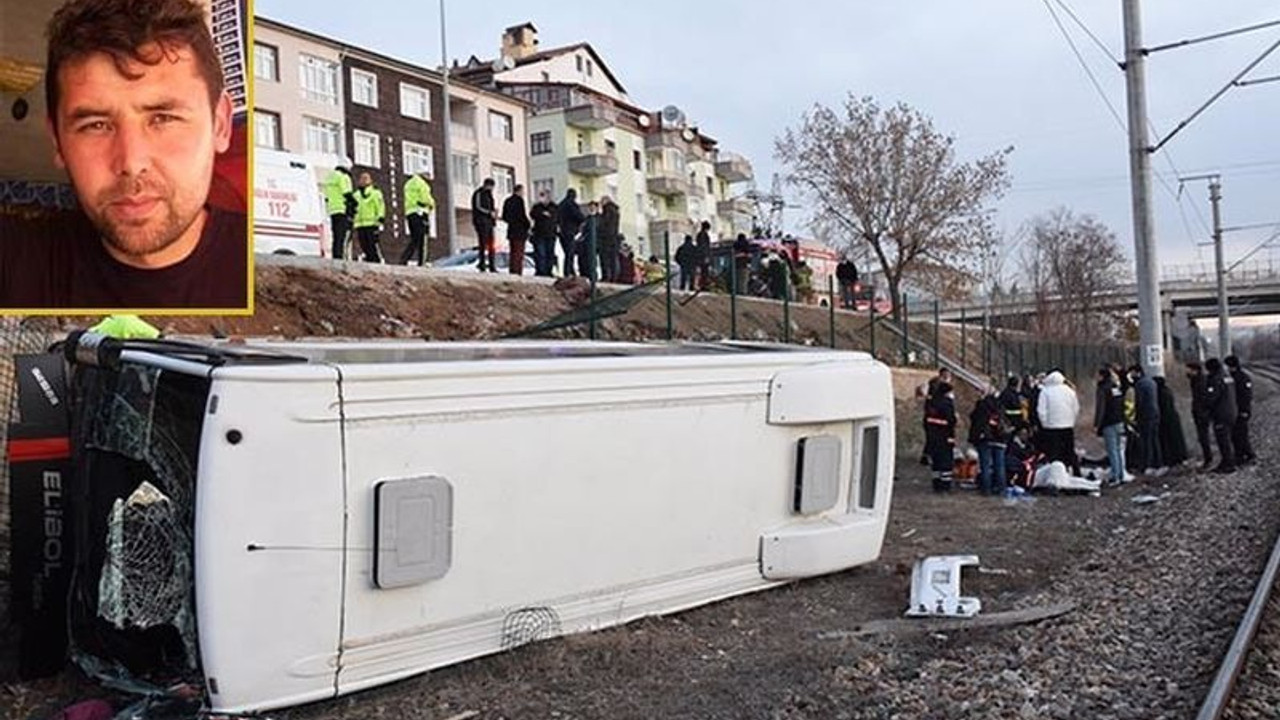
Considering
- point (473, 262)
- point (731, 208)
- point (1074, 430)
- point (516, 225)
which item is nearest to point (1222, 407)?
point (1074, 430)

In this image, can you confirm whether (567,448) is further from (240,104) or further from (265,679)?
(240,104)

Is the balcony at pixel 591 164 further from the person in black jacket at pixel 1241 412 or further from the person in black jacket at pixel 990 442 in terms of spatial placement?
the person in black jacket at pixel 990 442

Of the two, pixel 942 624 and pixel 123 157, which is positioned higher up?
pixel 123 157

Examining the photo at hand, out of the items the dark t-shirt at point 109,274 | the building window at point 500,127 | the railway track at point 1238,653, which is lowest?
the railway track at point 1238,653

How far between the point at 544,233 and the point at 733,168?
2934 inches

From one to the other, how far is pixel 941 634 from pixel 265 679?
4194 mm

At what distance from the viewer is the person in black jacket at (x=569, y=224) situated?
17.5 meters

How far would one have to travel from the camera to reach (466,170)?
5778 cm

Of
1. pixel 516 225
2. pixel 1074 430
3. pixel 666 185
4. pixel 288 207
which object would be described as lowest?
pixel 1074 430

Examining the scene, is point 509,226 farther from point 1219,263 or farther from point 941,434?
point 1219,263

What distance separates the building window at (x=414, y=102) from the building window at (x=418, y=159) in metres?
1.46

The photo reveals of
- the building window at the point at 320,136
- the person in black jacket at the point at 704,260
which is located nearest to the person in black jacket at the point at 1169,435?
the person in black jacket at the point at 704,260

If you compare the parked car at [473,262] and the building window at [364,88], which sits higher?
the building window at [364,88]

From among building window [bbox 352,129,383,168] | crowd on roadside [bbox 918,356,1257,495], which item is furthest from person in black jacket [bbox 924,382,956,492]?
building window [bbox 352,129,383,168]
